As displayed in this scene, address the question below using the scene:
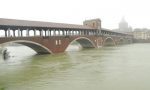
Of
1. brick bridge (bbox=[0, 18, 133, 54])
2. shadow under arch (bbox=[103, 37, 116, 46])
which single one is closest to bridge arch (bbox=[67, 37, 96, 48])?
brick bridge (bbox=[0, 18, 133, 54])

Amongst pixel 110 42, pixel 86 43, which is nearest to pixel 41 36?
pixel 86 43

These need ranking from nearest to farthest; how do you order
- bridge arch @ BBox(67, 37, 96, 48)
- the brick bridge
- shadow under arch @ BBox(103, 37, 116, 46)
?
the brick bridge → bridge arch @ BBox(67, 37, 96, 48) → shadow under arch @ BBox(103, 37, 116, 46)

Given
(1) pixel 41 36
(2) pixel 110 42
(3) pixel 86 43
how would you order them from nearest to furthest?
(1) pixel 41 36 → (3) pixel 86 43 → (2) pixel 110 42

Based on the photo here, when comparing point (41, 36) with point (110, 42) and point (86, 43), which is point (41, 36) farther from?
point (110, 42)

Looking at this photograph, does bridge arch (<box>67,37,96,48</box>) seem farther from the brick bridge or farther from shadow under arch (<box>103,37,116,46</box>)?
shadow under arch (<box>103,37,116,46</box>)

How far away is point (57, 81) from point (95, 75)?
362 cm

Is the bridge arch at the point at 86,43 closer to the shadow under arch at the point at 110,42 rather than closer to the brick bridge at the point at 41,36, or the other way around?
the brick bridge at the point at 41,36

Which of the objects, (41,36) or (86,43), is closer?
(41,36)

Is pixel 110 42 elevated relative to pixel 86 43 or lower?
lower

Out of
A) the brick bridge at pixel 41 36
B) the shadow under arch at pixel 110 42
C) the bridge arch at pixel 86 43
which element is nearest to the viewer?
the brick bridge at pixel 41 36

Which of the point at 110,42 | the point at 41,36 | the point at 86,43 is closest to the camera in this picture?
the point at 41,36

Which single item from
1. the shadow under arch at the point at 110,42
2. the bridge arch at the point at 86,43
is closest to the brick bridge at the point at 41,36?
the bridge arch at the point at 86,43

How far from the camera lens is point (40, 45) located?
40.5 metres

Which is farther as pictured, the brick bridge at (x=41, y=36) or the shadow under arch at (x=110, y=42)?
the shadow under arch at (x=110, y=42)
